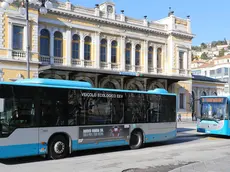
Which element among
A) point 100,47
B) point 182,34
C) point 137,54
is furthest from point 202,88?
point 100,47

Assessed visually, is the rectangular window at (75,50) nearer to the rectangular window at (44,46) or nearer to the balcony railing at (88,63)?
the balcony railing at (88,63)

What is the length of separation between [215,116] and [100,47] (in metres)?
16.7

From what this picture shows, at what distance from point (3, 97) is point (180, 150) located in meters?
8.13

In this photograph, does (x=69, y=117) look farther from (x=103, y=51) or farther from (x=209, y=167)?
(x=103, y=51)

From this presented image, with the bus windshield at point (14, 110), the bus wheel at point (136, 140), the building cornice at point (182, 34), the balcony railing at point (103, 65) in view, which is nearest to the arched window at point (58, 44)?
the balcony railing at point (103, 65)

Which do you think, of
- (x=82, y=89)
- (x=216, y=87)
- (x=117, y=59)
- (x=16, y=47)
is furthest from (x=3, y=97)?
(x=216, y=87)

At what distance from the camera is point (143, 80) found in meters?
35.5

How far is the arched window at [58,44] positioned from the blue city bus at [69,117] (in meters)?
16.5

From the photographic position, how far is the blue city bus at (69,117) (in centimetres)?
1027

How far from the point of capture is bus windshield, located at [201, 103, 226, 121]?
1891cm

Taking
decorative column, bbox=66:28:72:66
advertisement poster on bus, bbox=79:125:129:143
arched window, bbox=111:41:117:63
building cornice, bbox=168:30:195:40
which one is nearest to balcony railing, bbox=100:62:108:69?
arched window, bbox=111:41:117:63

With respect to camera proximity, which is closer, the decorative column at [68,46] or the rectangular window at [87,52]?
the decorative column at [68,46]

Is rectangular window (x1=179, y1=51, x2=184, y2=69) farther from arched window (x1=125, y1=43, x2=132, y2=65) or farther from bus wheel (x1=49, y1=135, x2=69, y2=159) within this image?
bus wheel (x1=49, y1=135, x2=69, y2=159)

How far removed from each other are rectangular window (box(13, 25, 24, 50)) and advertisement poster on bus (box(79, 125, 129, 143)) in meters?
16.1
